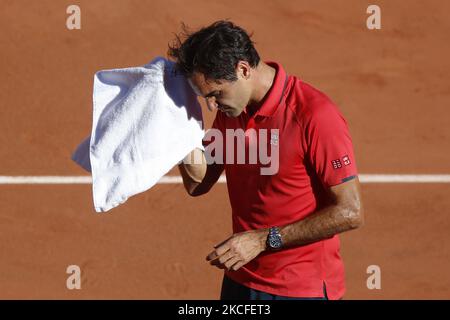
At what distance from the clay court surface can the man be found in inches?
114

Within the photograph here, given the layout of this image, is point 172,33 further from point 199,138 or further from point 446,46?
point 199,138

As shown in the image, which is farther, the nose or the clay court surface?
the clay court surface

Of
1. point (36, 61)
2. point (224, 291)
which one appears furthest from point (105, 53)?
point (224, 291)

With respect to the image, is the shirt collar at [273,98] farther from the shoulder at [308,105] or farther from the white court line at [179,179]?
→ the white court line at [179,179]

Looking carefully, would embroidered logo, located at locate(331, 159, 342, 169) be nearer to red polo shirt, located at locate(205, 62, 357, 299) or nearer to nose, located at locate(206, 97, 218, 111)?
red polo shirt, located at locate(205, 62, 357, 299)

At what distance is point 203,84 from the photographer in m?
3.88

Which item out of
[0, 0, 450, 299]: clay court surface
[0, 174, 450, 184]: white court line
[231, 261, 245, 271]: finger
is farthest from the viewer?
[0, 174, 450, 184]: white court line

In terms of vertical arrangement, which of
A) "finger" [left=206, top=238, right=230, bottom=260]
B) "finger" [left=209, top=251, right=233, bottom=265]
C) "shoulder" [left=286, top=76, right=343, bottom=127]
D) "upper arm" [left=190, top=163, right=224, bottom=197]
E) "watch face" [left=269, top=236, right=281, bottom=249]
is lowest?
"finger" [left=209, top=251, right=233, bottom=265]

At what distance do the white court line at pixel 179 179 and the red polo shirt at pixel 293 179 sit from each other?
3301mm

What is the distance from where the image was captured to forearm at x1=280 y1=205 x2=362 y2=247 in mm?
3859

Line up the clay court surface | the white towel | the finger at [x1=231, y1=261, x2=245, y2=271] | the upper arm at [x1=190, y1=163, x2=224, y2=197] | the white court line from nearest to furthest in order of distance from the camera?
the white towel
the finger at [x1=231, y1=261, x2=245, y2=271]
the upper arm at [x1=190, y1=163, x2=224, y2=197]
the clay court surface
the white court line

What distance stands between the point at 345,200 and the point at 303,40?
471 cm

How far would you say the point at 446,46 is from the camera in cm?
834

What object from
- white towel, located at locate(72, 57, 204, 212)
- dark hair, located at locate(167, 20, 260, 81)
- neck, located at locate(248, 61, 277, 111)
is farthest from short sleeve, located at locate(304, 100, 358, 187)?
white towel, located at locate(72, 57, 204, 212)
